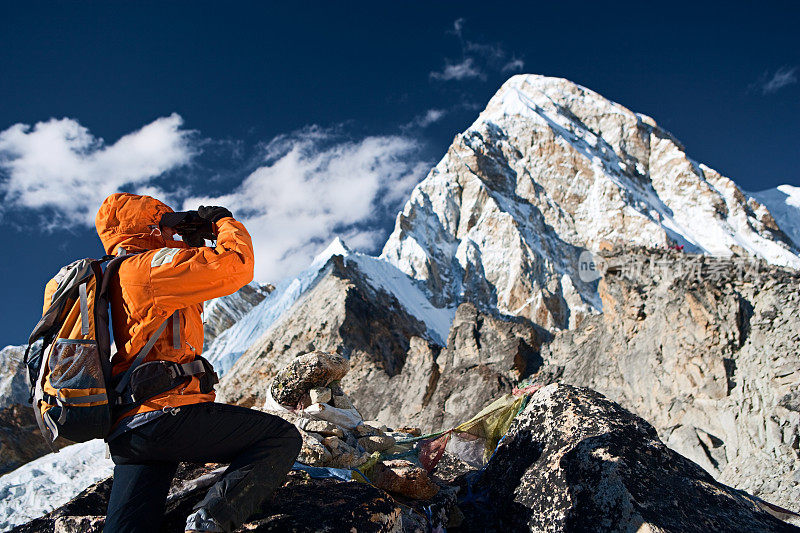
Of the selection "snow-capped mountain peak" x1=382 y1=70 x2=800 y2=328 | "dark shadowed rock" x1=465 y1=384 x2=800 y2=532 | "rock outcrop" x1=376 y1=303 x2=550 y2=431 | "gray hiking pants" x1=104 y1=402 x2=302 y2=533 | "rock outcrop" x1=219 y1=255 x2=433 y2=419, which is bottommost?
"dark shadowed rock" x1=465 y1=384 x2=800 y2=532

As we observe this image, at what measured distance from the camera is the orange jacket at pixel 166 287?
89.4 inches

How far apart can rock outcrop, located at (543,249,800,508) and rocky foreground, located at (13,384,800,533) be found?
622 centimetres

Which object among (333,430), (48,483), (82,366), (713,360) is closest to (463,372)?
(713,360)

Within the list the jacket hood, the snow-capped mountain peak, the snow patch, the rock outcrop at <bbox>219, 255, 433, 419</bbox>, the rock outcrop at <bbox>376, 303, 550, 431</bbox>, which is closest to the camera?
the jacket hood

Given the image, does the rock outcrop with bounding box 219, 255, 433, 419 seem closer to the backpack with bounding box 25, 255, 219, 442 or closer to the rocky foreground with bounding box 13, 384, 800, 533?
the rocky foreground with bounding box 13, 384, 800, 533

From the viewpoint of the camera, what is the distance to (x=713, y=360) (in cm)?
1173

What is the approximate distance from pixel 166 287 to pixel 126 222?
0.58 meters

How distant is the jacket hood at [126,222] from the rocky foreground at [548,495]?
132 centimetres

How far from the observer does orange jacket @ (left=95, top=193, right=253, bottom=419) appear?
2.27m

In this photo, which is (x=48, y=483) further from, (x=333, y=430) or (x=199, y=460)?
(x=199, y=460)

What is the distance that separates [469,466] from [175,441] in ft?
10.2

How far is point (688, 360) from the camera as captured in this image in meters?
12.5

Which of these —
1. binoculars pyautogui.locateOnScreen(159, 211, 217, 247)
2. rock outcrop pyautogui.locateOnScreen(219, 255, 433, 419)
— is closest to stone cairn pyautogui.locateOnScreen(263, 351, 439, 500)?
binoculars pyautogui.locateOnScreen(159, 211, 217, 247)

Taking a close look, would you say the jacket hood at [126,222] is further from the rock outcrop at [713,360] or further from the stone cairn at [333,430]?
the rock outcrop at [713,360]
